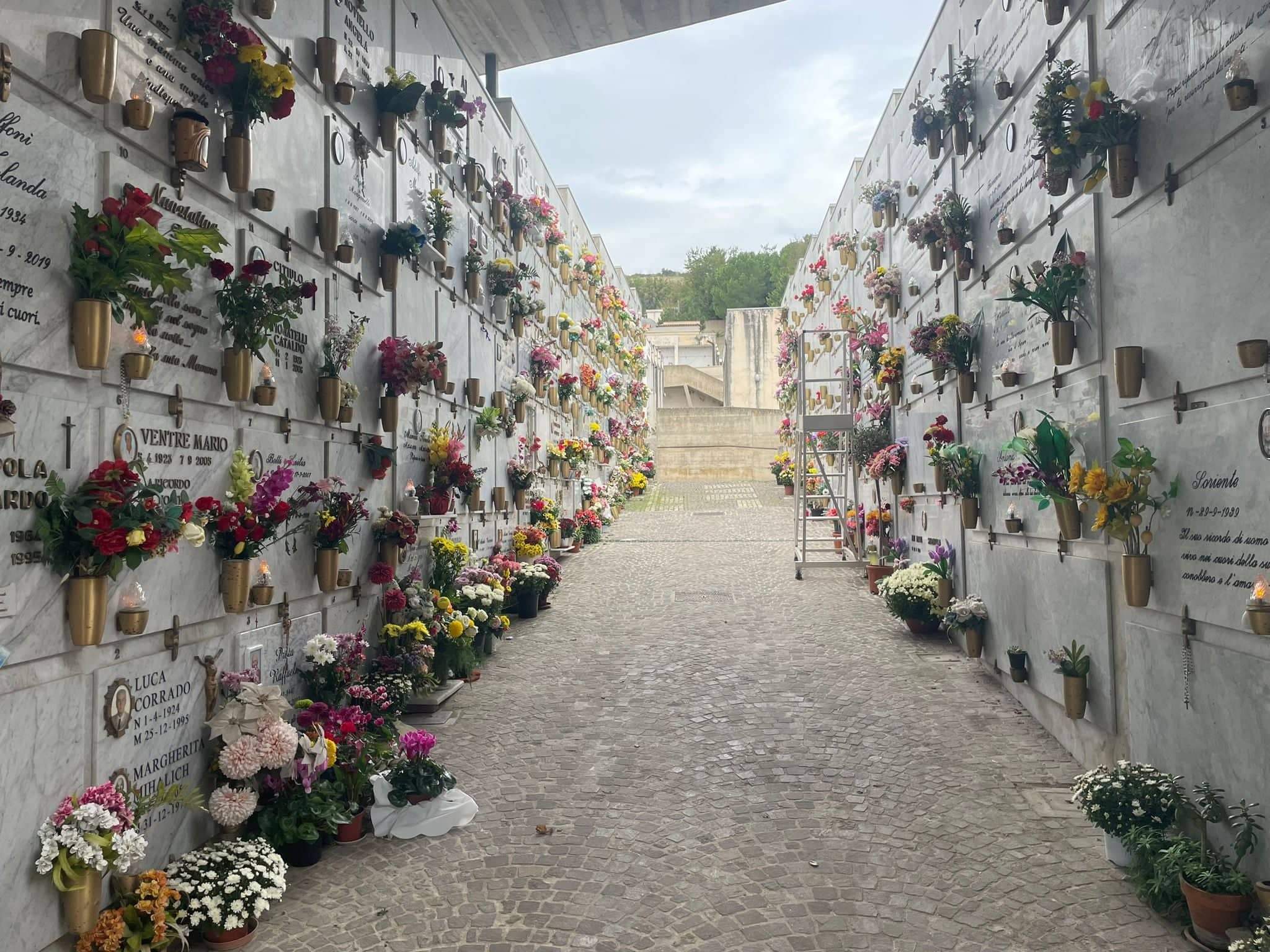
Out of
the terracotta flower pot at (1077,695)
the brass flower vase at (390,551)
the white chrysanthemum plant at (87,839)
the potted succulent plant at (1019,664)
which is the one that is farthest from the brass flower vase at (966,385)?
the white chrysanthemum plant at (87,839)

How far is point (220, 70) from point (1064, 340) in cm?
490

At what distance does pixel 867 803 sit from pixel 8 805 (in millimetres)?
4001

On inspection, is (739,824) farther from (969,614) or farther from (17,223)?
(17,223)

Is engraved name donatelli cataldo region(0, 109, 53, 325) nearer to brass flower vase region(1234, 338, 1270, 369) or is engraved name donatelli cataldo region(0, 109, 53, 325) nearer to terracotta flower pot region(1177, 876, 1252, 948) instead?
brass flower vase region(1234, 338, 1270, 369)

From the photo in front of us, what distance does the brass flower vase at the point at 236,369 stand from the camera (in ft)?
14.2

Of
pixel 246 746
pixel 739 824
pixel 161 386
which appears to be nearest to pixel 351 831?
pixel 246 746

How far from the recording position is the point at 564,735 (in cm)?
591

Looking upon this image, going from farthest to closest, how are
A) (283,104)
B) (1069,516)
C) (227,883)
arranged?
(1069,516)
(283,104)
(227,883)

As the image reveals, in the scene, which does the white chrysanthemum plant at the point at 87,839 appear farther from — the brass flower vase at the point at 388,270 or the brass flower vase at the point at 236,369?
the brass flower vase at the point at 388,270

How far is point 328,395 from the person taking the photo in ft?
18.0

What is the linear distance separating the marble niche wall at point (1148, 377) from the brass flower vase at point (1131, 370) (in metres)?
0.06

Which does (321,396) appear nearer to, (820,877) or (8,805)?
(8,805)

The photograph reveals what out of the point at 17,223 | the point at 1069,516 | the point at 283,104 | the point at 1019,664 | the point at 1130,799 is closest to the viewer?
the point at 17,223

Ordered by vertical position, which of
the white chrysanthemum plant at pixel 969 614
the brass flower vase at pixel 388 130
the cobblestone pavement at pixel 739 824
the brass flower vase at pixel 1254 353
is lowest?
the cobblestone pavement at pixel 739 824
